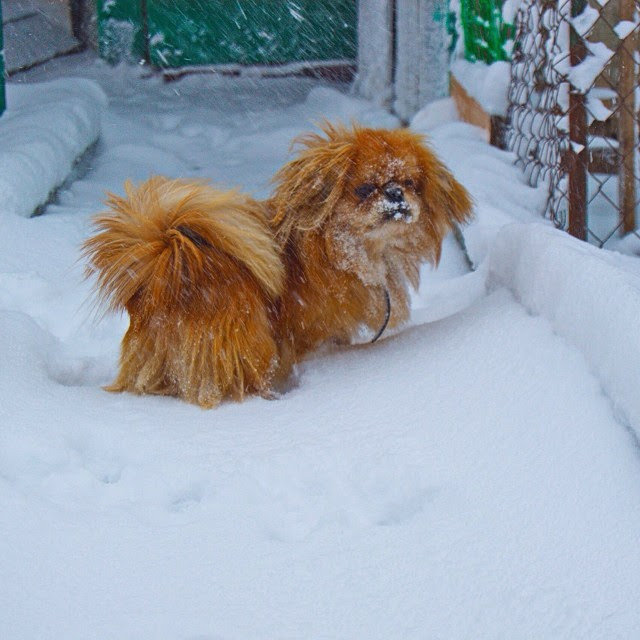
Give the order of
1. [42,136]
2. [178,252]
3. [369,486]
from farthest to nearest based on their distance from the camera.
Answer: [42,136]
[178,252]
[369,486]

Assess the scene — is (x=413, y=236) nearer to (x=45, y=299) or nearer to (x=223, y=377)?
(x=223, y=377)

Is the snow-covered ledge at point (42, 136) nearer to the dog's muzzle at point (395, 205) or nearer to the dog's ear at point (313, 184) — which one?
the dog's ear at point (313, 184)

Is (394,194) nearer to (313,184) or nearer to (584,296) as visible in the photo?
(313,184)

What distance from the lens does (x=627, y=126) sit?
2980mm

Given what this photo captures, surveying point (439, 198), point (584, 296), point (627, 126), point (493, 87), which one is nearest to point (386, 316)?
point (439, 198)

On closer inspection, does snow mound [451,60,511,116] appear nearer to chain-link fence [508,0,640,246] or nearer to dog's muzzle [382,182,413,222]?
chain-link fence [508,0,640,246]

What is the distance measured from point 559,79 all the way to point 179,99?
4.69m

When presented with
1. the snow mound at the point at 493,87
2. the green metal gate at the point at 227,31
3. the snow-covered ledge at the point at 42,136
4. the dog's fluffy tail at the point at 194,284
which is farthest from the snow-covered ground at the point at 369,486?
the green metal gate at the point at 227,31

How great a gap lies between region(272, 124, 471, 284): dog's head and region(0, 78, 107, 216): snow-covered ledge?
174 cm

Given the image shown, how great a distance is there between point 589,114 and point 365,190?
3.78 feet

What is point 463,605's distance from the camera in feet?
4.48

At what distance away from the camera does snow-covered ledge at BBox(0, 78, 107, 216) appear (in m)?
3.84

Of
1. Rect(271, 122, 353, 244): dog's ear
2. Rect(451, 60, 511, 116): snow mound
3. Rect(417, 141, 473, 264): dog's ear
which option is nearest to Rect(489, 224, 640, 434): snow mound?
Rect(417, 141, 473, 264): dog's ear

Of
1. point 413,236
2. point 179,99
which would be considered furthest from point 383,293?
point 179,99
